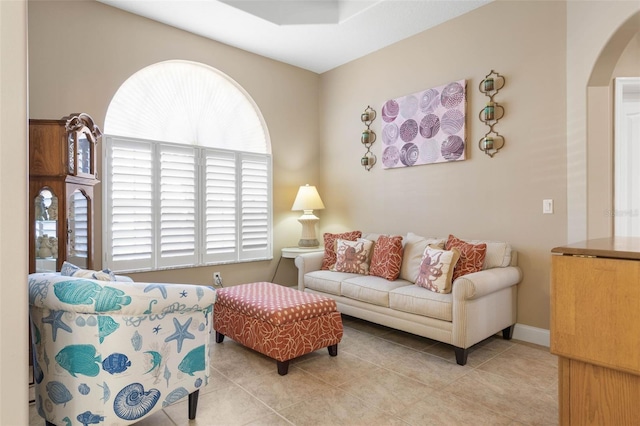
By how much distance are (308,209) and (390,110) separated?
5.03 ft

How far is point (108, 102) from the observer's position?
141 inches

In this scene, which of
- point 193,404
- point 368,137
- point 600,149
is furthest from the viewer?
point 368,137

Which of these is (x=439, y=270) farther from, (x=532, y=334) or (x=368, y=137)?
(x=368, y=137)

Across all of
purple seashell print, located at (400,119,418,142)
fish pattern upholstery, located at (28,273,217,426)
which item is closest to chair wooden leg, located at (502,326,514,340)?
purple seashell print, located at (400,119,418,142)

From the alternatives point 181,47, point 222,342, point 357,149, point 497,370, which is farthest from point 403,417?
point 181,47

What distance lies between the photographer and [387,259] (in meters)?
3.68

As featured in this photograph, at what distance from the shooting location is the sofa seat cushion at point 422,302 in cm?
288

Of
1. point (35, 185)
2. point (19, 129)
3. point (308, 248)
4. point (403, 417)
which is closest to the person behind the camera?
point (19, 129)

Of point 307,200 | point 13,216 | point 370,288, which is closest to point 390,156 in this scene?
point 307,200

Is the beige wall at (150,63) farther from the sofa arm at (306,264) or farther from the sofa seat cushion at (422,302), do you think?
the sofa seat cushion at (422,302)

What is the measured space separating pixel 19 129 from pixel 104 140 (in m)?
2.41

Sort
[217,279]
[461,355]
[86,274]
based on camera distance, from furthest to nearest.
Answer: [217,279]
[461,355]
[86,274]

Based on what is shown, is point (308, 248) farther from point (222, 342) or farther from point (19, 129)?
point (19, 129)

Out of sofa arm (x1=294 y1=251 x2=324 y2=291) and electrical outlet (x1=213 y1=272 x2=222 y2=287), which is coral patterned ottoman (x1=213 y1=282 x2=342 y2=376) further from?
electrical outlet (x1=213 y1=272 x2=222 y2=287)
